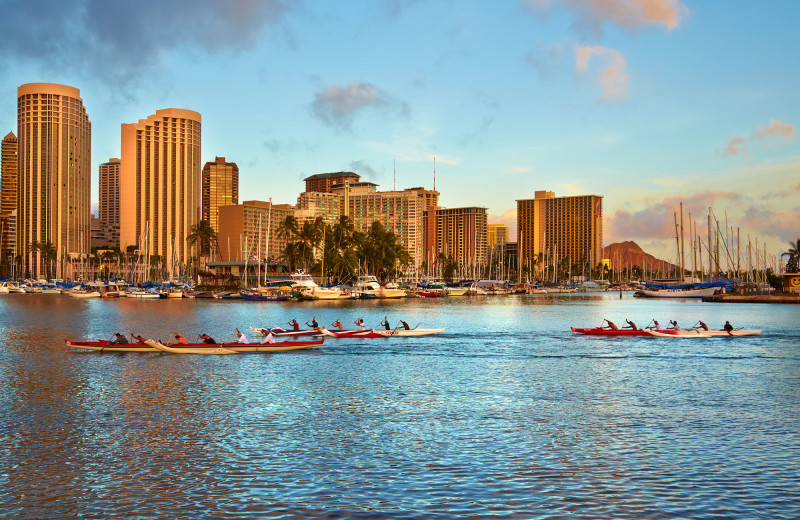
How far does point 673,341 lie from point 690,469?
43.0 metres

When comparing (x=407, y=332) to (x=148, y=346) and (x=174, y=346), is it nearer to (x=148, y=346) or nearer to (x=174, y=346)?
(x=174, y=346)

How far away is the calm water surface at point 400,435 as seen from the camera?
1886cm

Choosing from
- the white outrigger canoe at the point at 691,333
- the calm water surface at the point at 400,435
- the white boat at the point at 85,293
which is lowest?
the calm water surface at the point at 400,435

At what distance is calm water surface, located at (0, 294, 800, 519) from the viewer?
61.9 feet

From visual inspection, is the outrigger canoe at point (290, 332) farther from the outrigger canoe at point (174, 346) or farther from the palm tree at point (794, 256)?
the palm tree at point (794, 256)

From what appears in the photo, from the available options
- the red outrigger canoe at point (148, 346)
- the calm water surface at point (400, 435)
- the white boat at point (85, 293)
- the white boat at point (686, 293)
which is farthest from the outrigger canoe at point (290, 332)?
the white boat at point (686, 293)

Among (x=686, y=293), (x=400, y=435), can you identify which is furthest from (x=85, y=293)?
(x=400, y=435)

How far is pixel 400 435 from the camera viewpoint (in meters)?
26.2

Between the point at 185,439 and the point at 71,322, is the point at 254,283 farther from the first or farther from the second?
the point at 185,439

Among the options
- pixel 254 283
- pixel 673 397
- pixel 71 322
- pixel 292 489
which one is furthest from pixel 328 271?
pixel 292 489

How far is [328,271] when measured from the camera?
186m

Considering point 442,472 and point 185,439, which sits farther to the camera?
point 185,439

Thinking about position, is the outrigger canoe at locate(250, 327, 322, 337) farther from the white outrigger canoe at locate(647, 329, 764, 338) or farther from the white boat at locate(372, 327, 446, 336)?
the white outrigger canoe at locate(647, 329, 764, 338)

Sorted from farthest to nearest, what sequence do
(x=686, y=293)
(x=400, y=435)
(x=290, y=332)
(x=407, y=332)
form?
(x=686, y=293) → (x=407, y=332) → (x=290, y=332) → (x=400, y=435)
